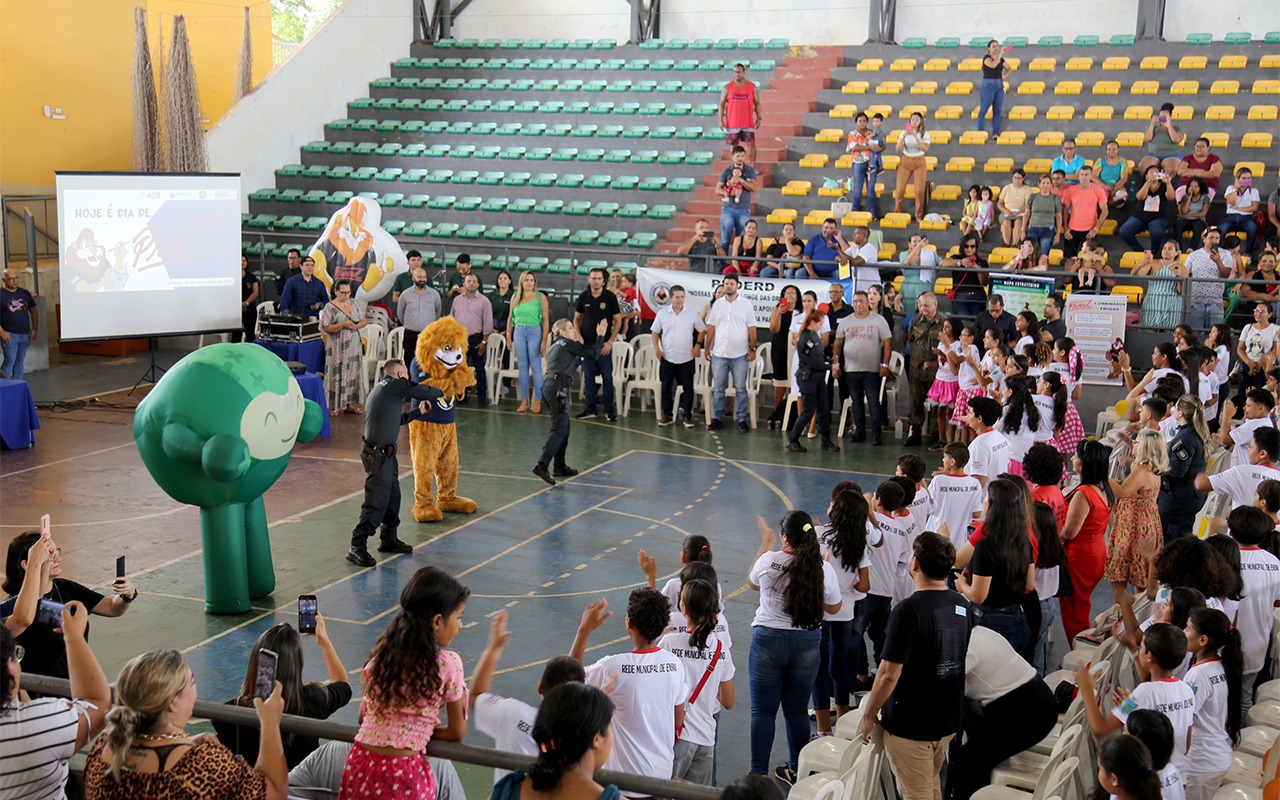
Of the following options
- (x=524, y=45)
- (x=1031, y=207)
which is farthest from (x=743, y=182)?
A: (x=524, y=45)

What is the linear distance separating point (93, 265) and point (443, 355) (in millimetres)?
7923

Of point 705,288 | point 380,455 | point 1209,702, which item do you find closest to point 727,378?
point 705,288

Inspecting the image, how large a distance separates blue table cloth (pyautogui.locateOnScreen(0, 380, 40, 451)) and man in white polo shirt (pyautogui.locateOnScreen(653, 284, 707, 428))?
303 inches

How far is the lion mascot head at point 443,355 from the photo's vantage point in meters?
12.3

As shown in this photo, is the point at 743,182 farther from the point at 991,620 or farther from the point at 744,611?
the point at 991,620

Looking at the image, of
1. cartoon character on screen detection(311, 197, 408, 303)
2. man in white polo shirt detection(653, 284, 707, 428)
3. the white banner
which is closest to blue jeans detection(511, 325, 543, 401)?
man in white polo shirt detection(653, 284, 707, 428)

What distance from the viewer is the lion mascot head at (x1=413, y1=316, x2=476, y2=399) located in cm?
1227

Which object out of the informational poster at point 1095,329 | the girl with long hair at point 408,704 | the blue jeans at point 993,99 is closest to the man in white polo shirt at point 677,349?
the informational poster at point 1095,329

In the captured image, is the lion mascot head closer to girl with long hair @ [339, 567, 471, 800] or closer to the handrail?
girl with long hair @ [339, 567, 471, 800]

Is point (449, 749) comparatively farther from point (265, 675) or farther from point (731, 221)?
point (731, 221)

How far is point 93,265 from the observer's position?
696 inches

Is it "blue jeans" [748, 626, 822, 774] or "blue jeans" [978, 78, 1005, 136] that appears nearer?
"blue jeans" [748, 626, 822, 774]

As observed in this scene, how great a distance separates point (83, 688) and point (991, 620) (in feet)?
15.3

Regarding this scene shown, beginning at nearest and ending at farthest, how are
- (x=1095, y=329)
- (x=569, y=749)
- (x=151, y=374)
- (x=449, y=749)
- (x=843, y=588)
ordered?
(x=569, y=749) < (x=449, y=749) < (x=843, y=588) < (x=1095, y=329) < (x=151, y=374)
